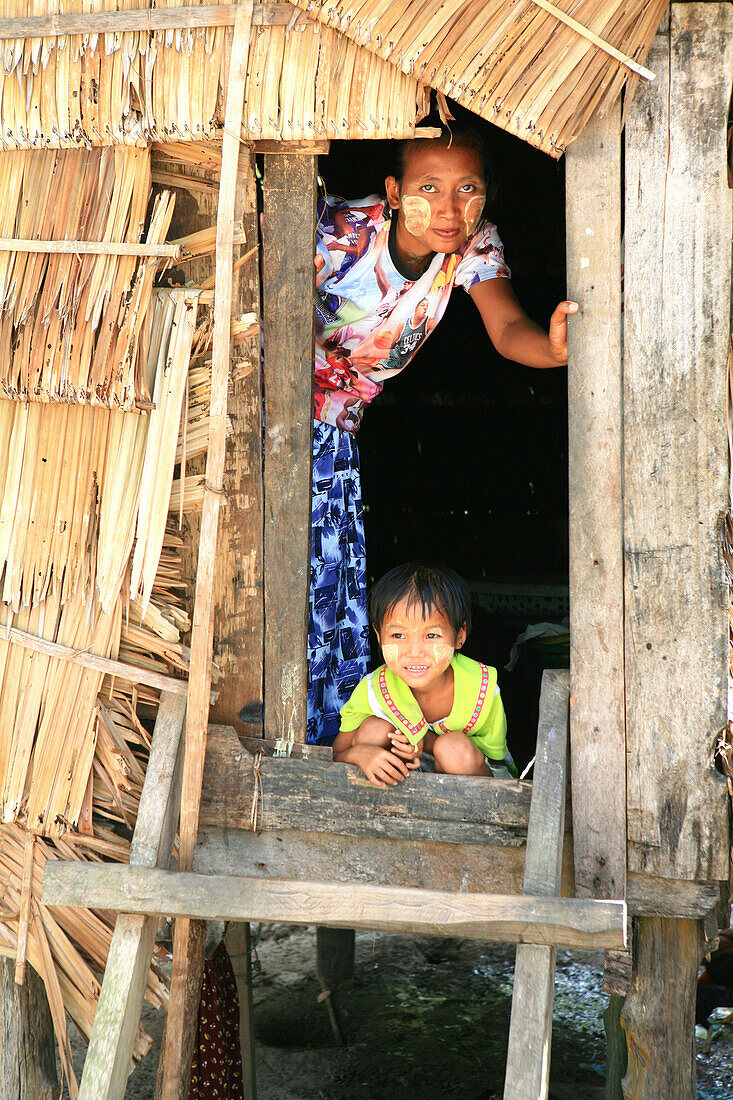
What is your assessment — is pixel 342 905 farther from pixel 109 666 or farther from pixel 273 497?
pixel 273 497

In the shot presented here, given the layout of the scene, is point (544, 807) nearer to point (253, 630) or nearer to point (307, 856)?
point (307, 856)

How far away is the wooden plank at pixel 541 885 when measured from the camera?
1.73m

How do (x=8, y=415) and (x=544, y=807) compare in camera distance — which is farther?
(x=8, y=415)

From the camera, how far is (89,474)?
92.9 inches

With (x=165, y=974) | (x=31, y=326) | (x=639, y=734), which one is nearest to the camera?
(x=639, y=734)

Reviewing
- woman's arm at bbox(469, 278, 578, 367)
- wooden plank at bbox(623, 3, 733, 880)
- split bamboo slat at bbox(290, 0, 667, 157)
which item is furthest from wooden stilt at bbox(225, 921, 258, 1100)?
split bamboo slat at bbox(290, 0, 667, 157)

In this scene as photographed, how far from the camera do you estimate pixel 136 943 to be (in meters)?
2.01

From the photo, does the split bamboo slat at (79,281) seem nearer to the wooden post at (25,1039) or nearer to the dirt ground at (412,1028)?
the wooden post at (25,1039)

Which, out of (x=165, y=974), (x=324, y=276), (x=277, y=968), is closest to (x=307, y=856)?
(x=165, y=974)

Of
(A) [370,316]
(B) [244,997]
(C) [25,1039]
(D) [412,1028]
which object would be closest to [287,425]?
(A) [370,316]

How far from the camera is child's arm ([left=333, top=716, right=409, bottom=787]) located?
229 cm

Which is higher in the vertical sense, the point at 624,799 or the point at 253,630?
the point at 253,630

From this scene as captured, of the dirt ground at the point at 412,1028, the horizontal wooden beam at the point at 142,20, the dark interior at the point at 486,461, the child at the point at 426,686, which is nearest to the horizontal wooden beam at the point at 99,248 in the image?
the horizontal wooden beam at the point at 142,20

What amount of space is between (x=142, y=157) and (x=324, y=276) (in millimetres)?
584
